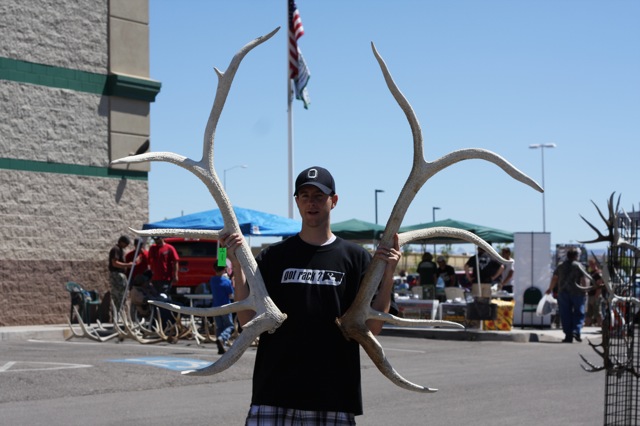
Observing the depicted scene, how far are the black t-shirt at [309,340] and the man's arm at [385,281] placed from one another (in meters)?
0.12

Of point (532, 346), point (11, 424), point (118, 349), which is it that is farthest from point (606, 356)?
point (532, 346)

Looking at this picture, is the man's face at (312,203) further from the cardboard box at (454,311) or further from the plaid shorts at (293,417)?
the cardboard box at (454,311)

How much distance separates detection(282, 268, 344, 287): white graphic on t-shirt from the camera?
455cm

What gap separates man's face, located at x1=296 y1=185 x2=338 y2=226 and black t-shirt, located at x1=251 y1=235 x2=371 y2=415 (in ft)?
0.41

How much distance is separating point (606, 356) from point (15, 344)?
12744 millimetres

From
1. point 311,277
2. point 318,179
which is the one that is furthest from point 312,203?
point 311,277

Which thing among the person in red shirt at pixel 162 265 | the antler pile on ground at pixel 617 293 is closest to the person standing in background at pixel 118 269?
the person in red shirt at pixel 162 265

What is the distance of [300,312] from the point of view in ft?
14.8

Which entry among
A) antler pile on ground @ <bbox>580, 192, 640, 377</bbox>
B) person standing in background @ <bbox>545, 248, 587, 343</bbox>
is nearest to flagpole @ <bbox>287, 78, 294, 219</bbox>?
person standing in background @ <bbox>545, 248, 587, 343</bbox>

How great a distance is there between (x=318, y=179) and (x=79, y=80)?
17341 millimetres

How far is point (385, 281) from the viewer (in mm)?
4680

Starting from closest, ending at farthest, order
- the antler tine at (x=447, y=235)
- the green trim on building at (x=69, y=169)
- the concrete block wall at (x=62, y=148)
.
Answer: the antler tine at (x=447, y=235), the concrete block wall at (x=62, y=148), the green trim on building at (x=69, y=169)

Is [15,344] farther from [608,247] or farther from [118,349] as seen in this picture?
[608,247]

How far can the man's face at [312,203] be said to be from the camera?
4664 mm
